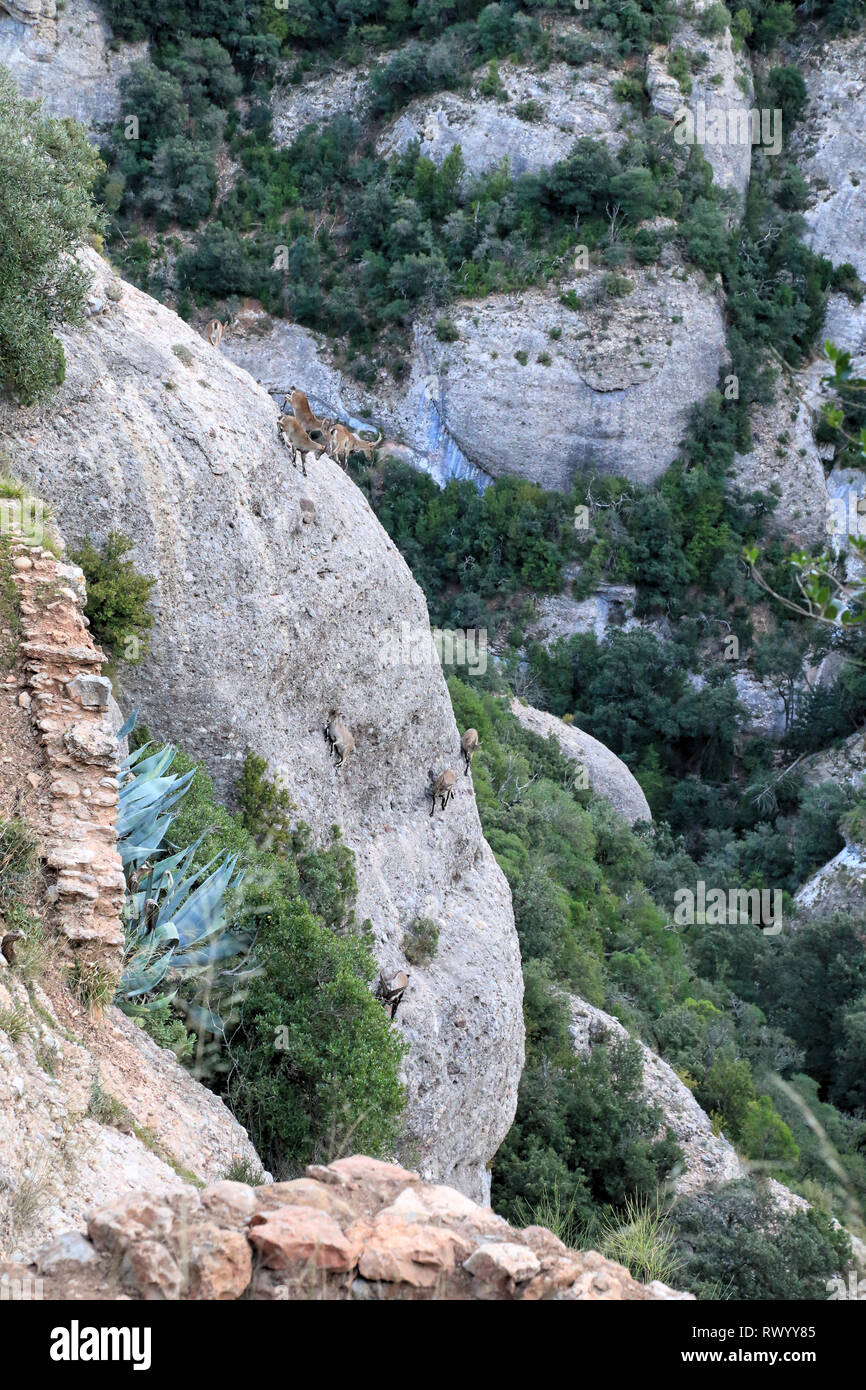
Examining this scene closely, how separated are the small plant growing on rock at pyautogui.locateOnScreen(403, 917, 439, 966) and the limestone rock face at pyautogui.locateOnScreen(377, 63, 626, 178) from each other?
47.5m

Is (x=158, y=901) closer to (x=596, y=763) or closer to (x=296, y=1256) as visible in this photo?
(x=296, y=1256)

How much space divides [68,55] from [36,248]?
5226 centimetres

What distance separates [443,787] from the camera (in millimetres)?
14023

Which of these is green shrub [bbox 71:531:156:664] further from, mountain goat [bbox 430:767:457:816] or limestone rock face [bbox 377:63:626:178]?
limestone rock face [bbox 377:63:626:178]

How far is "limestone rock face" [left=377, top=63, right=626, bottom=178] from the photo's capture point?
52.8 meters

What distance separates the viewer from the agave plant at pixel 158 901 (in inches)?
305

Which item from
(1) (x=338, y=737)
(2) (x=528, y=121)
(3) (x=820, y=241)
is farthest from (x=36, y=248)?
(3) (x=820, y=241)

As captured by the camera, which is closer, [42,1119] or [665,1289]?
[665,1289]

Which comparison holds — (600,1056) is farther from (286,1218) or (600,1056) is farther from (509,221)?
(509,221)

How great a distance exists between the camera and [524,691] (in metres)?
47.7

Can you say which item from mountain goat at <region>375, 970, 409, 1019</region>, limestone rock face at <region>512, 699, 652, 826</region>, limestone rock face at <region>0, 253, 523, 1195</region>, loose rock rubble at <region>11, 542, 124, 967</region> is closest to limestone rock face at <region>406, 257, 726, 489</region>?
limestone rock face at <region>512, 699, 652, 826</region>

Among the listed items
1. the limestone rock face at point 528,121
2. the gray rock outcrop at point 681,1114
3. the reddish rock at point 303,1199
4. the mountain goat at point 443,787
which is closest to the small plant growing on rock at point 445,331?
the limestone rock face at point 528,121
